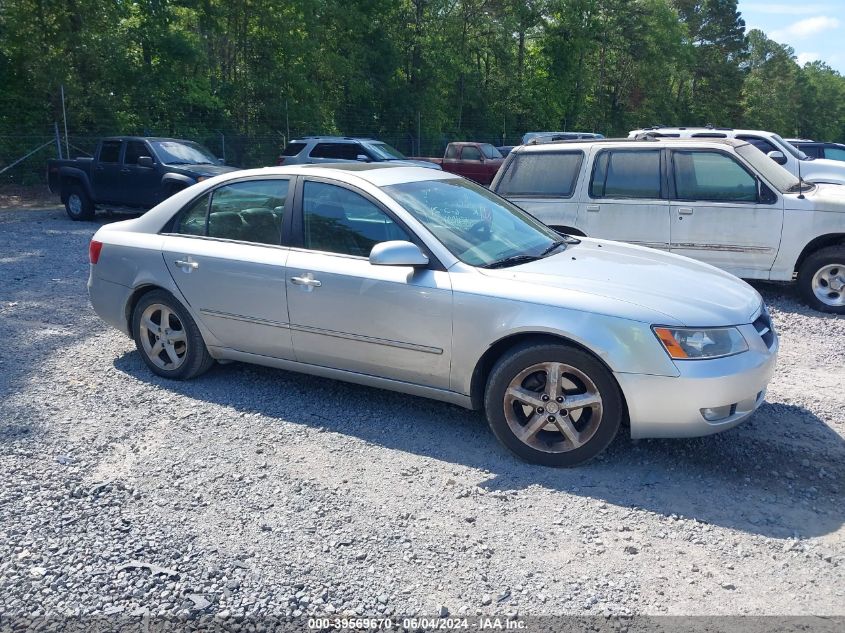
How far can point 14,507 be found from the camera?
3.82 m

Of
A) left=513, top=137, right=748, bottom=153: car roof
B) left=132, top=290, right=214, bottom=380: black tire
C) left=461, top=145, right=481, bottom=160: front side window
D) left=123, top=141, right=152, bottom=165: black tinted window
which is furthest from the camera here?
left=461, top=145, right=481, bottom=160: front side window

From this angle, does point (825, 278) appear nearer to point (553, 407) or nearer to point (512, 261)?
point (512, 261)

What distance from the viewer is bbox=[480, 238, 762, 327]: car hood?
409 cm

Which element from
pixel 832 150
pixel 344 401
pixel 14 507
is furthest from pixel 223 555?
pixel 832 150

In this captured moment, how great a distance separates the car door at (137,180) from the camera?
50.7 ft

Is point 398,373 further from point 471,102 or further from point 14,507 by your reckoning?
point 471,102

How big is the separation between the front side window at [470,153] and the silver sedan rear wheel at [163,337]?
19.5 metres

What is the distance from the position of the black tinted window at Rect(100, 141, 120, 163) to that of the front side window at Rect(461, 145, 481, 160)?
11528mm

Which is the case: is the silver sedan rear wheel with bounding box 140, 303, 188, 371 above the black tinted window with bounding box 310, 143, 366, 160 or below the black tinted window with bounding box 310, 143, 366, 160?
below

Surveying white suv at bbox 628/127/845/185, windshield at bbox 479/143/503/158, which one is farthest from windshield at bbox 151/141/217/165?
windshield at bbox 479/143/503/158

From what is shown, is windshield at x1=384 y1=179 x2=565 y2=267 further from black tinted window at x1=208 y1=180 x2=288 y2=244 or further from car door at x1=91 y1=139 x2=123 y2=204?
car door at x1=91 y1=139 x2=123 y2=204

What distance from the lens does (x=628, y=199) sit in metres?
8.47

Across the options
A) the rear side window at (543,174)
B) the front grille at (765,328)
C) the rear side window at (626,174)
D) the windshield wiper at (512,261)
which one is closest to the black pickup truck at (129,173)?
the rear side window at (543,174)

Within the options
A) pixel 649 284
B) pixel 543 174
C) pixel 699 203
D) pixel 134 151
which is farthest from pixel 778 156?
pixel 134 151
